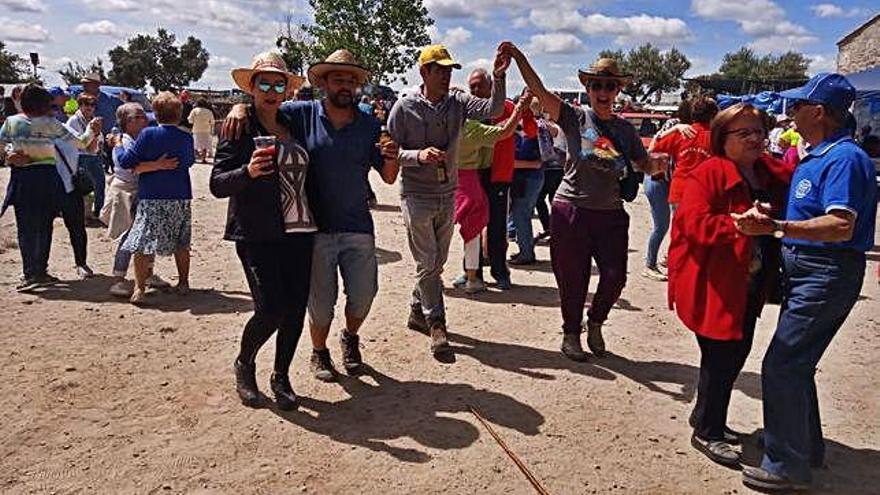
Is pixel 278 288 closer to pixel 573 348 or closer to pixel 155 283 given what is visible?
pixel 573 348

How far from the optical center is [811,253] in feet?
10.2

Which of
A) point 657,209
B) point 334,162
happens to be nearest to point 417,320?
point 334,162

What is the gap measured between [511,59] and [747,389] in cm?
260

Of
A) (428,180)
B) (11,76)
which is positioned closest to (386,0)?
(428,180)

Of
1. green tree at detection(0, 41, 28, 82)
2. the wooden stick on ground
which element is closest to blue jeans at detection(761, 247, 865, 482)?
the wooden stick on ground

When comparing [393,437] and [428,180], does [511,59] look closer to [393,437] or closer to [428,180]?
[428,180]

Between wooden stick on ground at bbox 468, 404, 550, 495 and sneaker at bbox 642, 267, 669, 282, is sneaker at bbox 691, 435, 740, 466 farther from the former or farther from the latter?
sneaker at bbox 642, 267, 669, 282

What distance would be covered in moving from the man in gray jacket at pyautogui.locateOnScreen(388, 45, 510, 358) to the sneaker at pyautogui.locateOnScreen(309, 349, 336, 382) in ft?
2.58

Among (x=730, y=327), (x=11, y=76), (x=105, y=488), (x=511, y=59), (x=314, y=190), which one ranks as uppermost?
(x=11, y=76)

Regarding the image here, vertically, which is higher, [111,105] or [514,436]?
[111,105]

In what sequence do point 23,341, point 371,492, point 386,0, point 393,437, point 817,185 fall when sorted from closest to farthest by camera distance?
point 817,185 < point 371,492 < point 393,437 < point 23,341 < point 386,0

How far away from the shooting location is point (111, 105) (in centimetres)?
1441

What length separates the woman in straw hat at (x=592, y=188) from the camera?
455 centimetres

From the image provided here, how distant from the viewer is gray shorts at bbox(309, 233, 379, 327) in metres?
4.09
